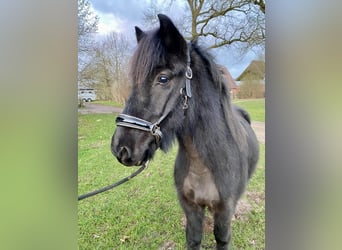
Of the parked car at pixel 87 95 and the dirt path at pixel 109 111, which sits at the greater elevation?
the parked car at pixel 87 95

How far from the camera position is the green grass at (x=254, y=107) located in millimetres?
1087

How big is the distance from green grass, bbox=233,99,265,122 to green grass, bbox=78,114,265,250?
0.54 feet

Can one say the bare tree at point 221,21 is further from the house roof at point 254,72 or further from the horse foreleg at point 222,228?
the horse foreleg at point 222,228

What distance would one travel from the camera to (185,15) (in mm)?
1126

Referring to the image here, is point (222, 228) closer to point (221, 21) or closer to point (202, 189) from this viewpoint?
point (202, 189)

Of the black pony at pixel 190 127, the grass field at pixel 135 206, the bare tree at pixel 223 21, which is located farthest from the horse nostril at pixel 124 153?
the bare tree at pixel 223 21

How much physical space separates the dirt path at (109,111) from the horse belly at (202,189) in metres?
0.26

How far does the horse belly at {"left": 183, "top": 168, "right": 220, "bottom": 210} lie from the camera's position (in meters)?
1.09

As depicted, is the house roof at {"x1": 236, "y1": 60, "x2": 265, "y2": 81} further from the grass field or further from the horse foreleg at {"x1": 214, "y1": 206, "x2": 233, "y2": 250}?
the horse foreleg at {"x1": 214, "y1": 206, "x2": 233, "y2": 250}
